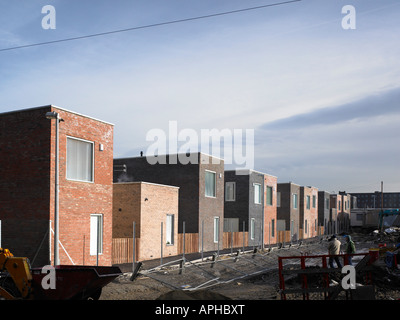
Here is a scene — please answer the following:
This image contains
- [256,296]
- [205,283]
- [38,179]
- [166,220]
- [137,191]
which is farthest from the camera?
[166,220]

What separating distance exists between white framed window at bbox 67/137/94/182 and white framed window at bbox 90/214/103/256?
6.20ft

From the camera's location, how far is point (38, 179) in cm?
2117

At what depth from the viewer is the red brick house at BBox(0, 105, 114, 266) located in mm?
20938

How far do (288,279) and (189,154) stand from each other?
18.5m

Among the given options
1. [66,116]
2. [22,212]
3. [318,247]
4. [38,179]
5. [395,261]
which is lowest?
[318,247]

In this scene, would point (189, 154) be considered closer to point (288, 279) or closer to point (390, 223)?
point (288, 279)

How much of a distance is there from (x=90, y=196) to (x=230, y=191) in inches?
1008

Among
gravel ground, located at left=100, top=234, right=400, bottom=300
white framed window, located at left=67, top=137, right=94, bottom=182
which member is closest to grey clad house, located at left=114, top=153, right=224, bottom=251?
gravel ground, located at left=100, top=234, right=400, bottom=300

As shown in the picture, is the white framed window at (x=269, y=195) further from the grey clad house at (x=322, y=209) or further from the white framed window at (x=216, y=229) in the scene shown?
the grey clad house at (x=322, y=209)

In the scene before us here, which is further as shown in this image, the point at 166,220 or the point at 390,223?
the point at 390,223

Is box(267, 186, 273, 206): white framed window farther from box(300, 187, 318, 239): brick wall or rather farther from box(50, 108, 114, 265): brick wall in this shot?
box(50, 108, 114, 265): brick wall

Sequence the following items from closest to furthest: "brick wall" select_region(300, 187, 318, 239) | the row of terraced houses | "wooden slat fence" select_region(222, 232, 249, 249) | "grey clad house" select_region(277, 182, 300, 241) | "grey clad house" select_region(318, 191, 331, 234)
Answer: the row of terraced houses → "wooden slat fence" select_region(222, 232, 249, 249) → "grey clad house" select_region(277, 182, 300, 241) → "brick wall" select_region(300, 187, 318, 239) → "grey clad house" select_region(318, 191, 331, 234)

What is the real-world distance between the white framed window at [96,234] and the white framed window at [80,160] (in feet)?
6.20
